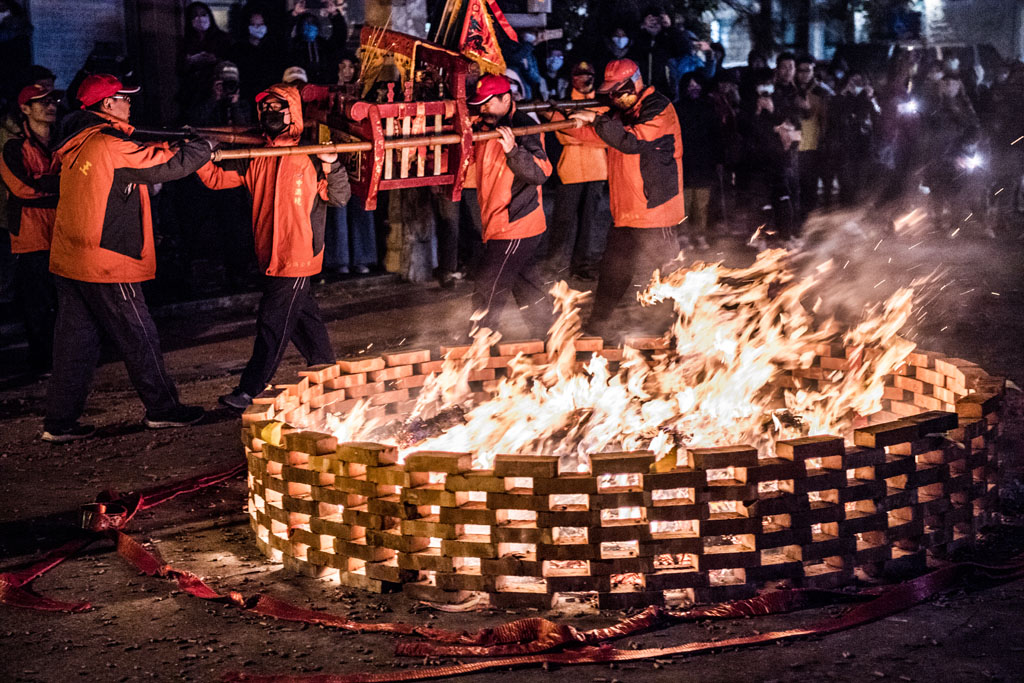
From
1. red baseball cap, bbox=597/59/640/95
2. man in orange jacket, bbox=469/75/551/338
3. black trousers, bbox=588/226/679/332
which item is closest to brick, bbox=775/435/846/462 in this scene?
man in orange jacket, bbox=469/75/551/338

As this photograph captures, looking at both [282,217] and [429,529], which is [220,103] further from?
[429,529]

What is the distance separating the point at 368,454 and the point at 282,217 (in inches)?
133

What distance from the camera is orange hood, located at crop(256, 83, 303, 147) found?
7711 millimetres

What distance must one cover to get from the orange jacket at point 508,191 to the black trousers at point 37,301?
11.7 ft

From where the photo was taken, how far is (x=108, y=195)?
302 inches

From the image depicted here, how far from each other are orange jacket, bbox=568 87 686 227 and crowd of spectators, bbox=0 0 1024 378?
479 mm

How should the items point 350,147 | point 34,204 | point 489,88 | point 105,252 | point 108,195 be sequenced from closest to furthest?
point 350,147 < point 489,88 < point 108,195 < point 105,252 < point 34,204

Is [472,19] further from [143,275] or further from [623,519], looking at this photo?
[623,519]

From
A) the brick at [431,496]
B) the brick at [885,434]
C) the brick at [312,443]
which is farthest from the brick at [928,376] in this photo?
the brick at [312,443]

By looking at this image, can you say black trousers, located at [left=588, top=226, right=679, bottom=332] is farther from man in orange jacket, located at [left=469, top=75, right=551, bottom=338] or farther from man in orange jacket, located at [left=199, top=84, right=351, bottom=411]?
man in orange jacket, located at [left=199, top=84, right=351, bottom=411]

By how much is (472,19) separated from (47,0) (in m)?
8.33

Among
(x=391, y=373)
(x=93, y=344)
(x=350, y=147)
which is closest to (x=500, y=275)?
(x=391, y=373)

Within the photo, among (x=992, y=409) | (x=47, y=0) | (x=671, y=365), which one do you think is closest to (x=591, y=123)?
(x=671, y=365)

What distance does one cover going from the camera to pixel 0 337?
10.8 meters
